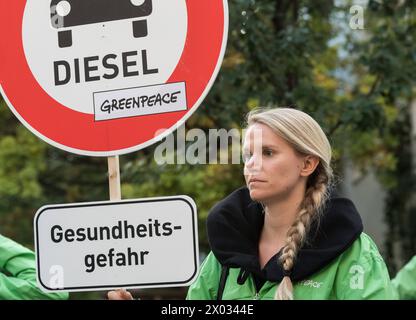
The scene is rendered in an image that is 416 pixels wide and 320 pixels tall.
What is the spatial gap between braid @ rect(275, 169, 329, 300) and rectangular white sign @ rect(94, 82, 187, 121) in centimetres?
55

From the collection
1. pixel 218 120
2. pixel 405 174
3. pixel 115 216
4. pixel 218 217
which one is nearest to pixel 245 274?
pixel 218 217

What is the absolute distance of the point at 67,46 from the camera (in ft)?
10.3

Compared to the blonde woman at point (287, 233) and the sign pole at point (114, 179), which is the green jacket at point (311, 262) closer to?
the blonde woman at point (287, 233)

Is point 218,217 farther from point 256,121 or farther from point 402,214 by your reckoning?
point 402,214

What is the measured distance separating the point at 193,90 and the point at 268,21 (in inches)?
185

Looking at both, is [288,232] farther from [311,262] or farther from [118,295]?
[118,295]

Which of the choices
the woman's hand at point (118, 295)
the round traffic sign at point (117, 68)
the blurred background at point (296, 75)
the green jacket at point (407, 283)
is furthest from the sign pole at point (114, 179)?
the blurred background at point (296, 75)

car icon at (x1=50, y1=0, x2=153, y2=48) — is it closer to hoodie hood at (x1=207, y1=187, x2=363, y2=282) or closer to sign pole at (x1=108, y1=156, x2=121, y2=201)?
sign pole at (x1=108, y1=156, x2=121, y2=201)

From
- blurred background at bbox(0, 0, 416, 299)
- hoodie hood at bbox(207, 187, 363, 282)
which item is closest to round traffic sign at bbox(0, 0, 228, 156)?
hoodie hood at bbox(207, 187, 363, 282)

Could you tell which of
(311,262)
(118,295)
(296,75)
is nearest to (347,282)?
(311,262)

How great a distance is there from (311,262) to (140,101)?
761 mm

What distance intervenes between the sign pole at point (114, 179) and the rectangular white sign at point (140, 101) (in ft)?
0.47

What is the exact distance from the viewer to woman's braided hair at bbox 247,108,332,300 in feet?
10.1

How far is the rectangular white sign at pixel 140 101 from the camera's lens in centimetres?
303
